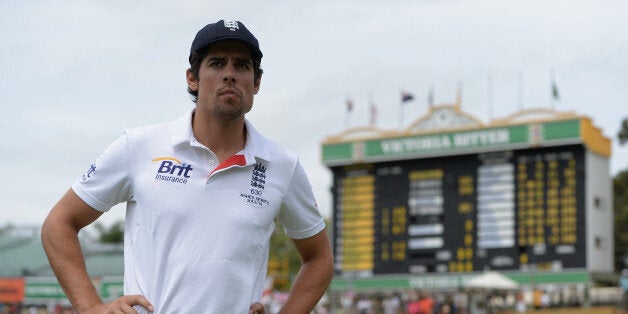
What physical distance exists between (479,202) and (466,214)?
1.92ft

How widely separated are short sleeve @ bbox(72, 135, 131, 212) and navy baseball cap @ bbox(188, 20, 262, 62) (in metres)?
0.37

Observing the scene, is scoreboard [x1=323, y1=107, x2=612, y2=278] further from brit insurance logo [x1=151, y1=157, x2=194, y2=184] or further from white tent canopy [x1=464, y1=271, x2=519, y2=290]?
brit insurance logo [x1=151, y1=157, x2=194, y2=184]

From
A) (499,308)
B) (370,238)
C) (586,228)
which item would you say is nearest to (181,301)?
(586,228)

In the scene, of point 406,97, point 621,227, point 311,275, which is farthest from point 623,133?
point 311,275

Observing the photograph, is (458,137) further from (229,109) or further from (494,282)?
(229,109)

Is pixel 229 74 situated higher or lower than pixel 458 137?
lower

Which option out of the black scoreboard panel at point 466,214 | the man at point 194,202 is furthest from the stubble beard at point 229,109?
the black scoreboard panel at point 466,214

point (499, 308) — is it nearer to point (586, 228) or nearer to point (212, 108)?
point (586, 228)

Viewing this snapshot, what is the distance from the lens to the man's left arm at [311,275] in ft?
10.3

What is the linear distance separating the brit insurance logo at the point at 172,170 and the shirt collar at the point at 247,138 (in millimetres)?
58

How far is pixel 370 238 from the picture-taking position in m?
35.0

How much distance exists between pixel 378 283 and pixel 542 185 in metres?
7.03

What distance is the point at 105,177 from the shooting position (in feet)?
9.64

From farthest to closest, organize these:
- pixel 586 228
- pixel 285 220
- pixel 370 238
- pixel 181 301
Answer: pixel 370 238, pixel 586 228, pixel 285 220, pixel 181 301
